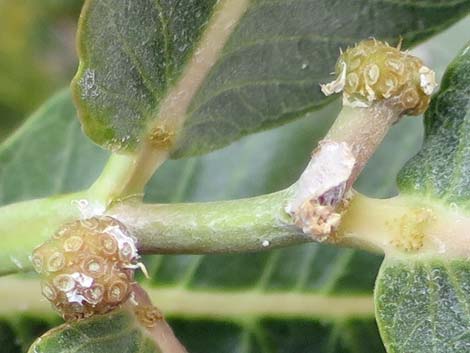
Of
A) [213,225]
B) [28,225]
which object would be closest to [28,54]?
[28,225]

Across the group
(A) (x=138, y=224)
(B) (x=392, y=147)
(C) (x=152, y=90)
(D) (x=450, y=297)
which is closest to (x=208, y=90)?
(C) (x=152, y=90)

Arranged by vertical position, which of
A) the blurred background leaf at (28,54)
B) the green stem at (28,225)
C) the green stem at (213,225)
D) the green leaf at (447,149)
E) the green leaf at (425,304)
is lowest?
the blurred background leaf at (28,54)

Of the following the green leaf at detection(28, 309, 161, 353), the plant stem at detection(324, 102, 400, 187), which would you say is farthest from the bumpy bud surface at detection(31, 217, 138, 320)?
the plant stem at detection(324, 102, 400, 187)

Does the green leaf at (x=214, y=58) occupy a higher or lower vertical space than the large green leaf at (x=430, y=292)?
higher

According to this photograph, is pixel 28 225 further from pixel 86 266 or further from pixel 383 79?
pixel 383 79

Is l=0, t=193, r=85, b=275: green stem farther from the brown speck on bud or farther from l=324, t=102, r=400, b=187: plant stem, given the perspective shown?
l=324, t=102, r=400, b=187: plant stem

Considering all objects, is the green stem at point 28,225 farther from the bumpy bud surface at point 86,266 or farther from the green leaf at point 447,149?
the green leaf at point 447,149

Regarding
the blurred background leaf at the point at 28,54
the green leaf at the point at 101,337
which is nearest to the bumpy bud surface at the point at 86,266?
the green leaf at the point at 101,337
